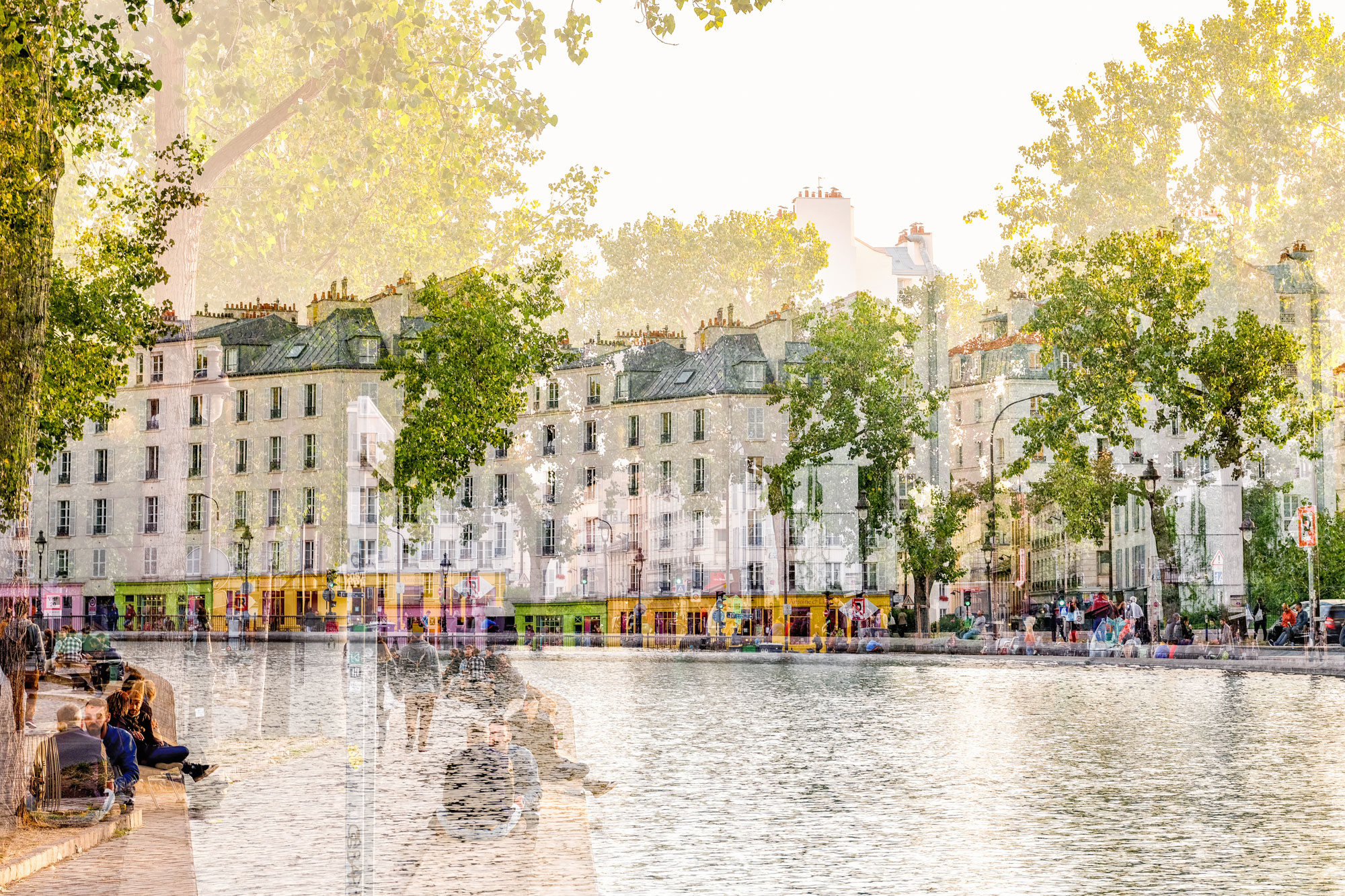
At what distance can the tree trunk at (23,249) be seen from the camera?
1312 cm

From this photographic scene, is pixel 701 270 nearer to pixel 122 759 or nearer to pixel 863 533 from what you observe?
pixel 863 533

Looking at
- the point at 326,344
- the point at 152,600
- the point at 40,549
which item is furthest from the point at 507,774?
the point at 40,549

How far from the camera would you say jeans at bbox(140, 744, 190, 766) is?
16.5 metres

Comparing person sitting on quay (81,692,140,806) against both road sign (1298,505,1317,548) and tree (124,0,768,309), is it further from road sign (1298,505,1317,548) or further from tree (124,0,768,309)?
road sign (1298,505,1317,548)

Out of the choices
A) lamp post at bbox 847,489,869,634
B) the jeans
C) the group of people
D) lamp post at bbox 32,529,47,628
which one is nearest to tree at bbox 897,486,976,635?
lamp post at bbox 847,489,869,634

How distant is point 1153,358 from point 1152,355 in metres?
0.08

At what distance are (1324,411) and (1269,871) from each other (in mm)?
42782

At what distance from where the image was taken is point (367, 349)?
8131cm

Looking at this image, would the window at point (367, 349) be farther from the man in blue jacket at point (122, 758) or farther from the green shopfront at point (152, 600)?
the man in blue jacket at point (122, 758)

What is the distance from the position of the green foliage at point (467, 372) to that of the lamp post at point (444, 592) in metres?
19.5

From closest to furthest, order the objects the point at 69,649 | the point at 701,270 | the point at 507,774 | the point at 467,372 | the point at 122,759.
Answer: the point at 507,774, the point at 122,759, the point at 69,649, the point at 467,372, the point at 701,270

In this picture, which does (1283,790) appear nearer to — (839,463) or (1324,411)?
(1324,411)

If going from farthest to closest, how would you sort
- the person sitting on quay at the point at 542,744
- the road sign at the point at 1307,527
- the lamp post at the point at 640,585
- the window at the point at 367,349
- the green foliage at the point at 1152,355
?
the window at the point at 367,349 → the lamp post at the point at 640,585 → the green foliage at the point at 1152,355 → the road sign at the point at 1307,527 → the person sitting on quay at the point at 542,744

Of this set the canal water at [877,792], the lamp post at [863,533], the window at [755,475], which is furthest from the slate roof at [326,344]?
the canal water at [877,792]
